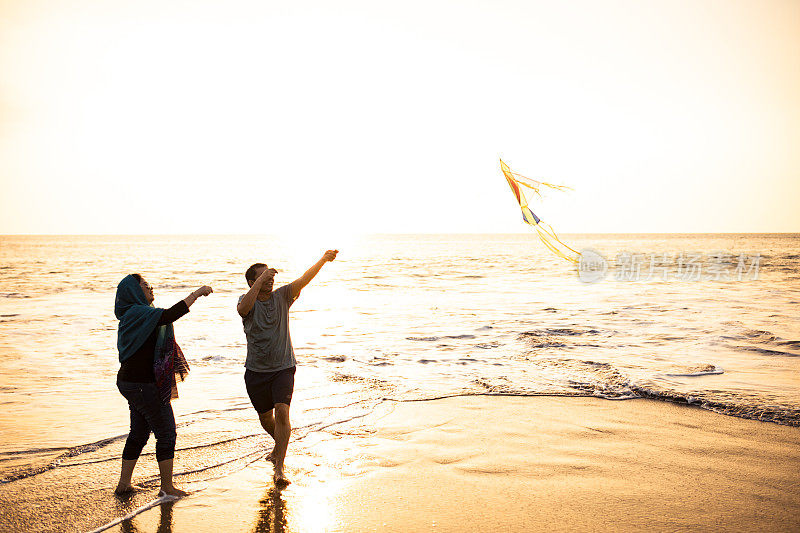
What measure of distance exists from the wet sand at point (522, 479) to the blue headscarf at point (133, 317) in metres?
1.31

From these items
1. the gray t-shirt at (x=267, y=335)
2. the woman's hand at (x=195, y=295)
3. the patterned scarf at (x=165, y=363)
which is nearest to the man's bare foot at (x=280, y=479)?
the gray t-shirt at (x=267, y=335)

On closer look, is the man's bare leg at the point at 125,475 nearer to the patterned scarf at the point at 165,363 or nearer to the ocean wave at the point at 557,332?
the patterned scarf at the point at 165,363

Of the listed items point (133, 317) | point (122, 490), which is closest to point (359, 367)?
point (122, 490)

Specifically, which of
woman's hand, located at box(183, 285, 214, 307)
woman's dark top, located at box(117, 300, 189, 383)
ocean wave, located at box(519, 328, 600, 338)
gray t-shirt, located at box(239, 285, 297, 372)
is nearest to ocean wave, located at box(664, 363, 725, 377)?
ocean wave, located at box(519, 328, 600, 338)

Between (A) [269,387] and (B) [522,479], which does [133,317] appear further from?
(B) [522,479]

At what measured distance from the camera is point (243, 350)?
36.9ft

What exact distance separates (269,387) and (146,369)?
3.47 ft

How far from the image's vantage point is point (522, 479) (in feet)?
15.7

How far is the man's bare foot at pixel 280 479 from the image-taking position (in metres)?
4.72

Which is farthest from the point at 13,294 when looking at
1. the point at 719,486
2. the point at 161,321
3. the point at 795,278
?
the point at 795,278

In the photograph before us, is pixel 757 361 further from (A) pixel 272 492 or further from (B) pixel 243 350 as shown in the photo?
(B) pixel 243 350

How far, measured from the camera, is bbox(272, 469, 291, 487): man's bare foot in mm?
4723

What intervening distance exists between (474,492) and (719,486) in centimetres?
203

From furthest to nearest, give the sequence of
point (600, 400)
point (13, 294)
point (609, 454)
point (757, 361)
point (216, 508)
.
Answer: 1. point (13, 294)
2. point (757, 361)
3. point (600, 400)
4. point (609, 454)
5. point (216, 508)
